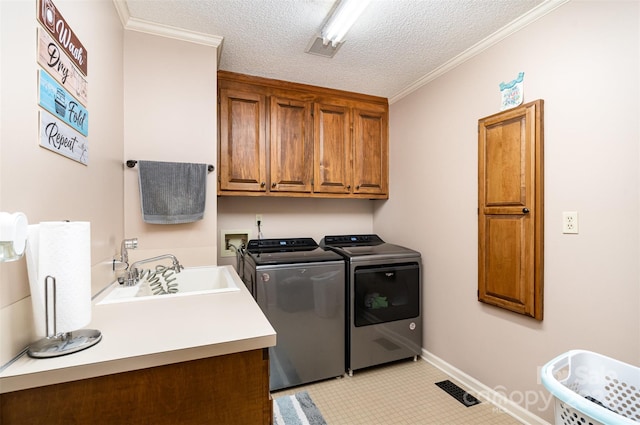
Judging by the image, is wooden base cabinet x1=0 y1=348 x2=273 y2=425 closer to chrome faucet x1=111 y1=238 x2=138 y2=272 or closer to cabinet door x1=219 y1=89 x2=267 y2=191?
chrome faucet x1=111 y1=238 x2=138 y2=272

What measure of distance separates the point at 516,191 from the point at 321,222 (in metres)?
1.67

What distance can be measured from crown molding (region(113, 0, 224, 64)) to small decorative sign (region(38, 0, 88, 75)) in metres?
0.68

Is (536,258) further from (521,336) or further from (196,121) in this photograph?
(196,121)

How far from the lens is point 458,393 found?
1.96 m

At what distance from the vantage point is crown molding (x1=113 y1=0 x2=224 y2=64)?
1644 millimetres

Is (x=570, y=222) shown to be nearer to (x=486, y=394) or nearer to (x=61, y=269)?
(x=486, y=394)

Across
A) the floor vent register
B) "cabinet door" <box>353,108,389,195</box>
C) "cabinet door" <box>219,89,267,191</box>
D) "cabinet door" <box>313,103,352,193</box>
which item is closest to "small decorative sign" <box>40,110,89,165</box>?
"cabinet door" <box>219,89,267,191</box>

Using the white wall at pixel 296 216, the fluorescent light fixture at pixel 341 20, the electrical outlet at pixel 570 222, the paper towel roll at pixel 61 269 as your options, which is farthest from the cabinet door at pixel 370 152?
the paper towel roll at pixel 61 269

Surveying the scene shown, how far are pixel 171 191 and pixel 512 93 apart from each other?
214cm

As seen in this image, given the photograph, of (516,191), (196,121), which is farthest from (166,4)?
(516,191)

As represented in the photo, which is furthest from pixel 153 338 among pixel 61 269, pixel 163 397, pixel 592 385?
pixel 592 385

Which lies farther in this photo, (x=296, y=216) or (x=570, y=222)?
(x=296, y=216)

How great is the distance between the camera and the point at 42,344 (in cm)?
77

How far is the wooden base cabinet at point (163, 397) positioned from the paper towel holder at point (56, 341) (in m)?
0.08
